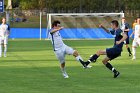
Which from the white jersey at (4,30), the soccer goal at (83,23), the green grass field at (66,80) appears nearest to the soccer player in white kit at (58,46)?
the green grass field at (66,80)

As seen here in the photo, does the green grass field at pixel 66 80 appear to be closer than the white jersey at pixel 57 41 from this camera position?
Yes

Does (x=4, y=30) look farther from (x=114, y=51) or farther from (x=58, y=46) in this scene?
(x=114, y=51)

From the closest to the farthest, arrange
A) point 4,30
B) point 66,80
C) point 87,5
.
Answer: point 66,80
point 4,30
point 87,5

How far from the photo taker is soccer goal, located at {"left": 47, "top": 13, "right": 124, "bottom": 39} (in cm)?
5534

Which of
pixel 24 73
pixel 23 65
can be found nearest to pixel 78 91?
pixel 24 73

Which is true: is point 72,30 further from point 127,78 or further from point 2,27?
point 127,78

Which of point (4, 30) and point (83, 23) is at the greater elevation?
point (4, 30)

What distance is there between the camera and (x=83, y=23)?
58.7m

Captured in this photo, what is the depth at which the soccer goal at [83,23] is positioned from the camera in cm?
5534

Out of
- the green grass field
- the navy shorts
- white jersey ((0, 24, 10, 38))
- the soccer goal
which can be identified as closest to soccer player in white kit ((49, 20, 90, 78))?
the green grass field

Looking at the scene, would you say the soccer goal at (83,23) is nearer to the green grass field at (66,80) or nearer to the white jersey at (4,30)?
the white jersey at (4,30)

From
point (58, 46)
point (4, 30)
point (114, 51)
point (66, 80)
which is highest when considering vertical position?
point (58, 46)

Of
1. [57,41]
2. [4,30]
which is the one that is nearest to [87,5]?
[4,30]

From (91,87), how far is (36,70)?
18.9 feet
